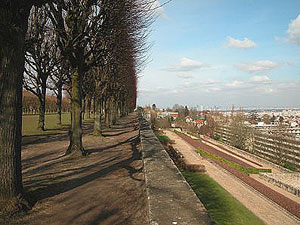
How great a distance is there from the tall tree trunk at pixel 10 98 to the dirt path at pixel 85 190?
→ 767 millimetres

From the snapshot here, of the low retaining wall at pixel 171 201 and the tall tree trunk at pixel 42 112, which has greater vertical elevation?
the tall tree trunk at pixel 42 112

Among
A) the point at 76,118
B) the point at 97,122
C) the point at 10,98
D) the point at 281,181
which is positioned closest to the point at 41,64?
the point at 97,122

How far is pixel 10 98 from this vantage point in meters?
4.55

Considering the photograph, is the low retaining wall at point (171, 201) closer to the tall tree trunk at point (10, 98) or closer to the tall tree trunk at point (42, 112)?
the tall tree trunk at point (10, 98)

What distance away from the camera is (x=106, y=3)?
8.92 m

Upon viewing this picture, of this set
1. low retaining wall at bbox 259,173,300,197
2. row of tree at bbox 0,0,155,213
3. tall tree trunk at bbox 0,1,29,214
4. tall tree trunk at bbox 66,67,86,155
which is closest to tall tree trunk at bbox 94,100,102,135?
row of tree at bbox 0,0,155,213

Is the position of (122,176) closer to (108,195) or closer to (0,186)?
(108,195)

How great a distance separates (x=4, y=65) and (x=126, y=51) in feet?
31.2

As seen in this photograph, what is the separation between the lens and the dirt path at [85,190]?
450 centimetres

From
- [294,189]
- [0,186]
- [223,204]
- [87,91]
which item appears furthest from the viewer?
[87,91]

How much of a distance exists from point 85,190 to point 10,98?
3.05 metres

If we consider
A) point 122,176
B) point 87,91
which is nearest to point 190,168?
point 122,176

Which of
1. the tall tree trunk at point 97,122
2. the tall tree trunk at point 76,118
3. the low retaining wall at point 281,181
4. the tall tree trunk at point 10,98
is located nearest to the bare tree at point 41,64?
the tall tree trunk at point 97,122

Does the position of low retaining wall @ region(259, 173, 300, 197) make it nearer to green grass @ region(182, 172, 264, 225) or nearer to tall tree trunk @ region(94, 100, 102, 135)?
green grass @ region(182, 172, 264, 225)
